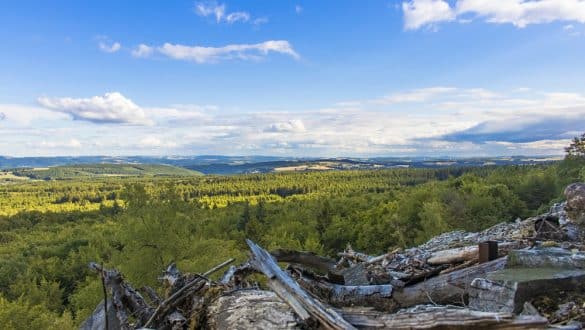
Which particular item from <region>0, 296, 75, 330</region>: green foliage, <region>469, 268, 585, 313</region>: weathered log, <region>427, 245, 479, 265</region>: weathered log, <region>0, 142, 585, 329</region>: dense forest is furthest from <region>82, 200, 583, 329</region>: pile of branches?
<region>0, 296, 75, 330</region>: green foliage

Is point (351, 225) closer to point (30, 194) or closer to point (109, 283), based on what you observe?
point (109, 283)

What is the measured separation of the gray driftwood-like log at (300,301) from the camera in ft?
9.68

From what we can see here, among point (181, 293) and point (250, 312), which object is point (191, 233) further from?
point (250, 312)

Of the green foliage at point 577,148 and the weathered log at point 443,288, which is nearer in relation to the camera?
the weathered log at point 443,288

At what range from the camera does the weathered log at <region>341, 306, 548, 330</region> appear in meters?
2.58

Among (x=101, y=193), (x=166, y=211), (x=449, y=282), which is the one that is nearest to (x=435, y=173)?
(x=101, y=193)

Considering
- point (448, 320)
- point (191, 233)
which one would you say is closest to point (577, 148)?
point (191, 233)

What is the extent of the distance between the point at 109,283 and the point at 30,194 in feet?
668

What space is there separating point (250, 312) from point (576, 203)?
737 centimetres

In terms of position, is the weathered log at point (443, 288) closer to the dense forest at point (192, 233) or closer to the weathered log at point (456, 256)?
the weathered log at point (456, 256)

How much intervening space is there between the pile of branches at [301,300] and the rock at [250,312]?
0.04 ft

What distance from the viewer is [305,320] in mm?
→ 3129

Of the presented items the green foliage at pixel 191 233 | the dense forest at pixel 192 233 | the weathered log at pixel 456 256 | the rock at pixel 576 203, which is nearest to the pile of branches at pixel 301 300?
the weathered log at pixel 456 256

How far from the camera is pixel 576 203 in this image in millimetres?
7969
